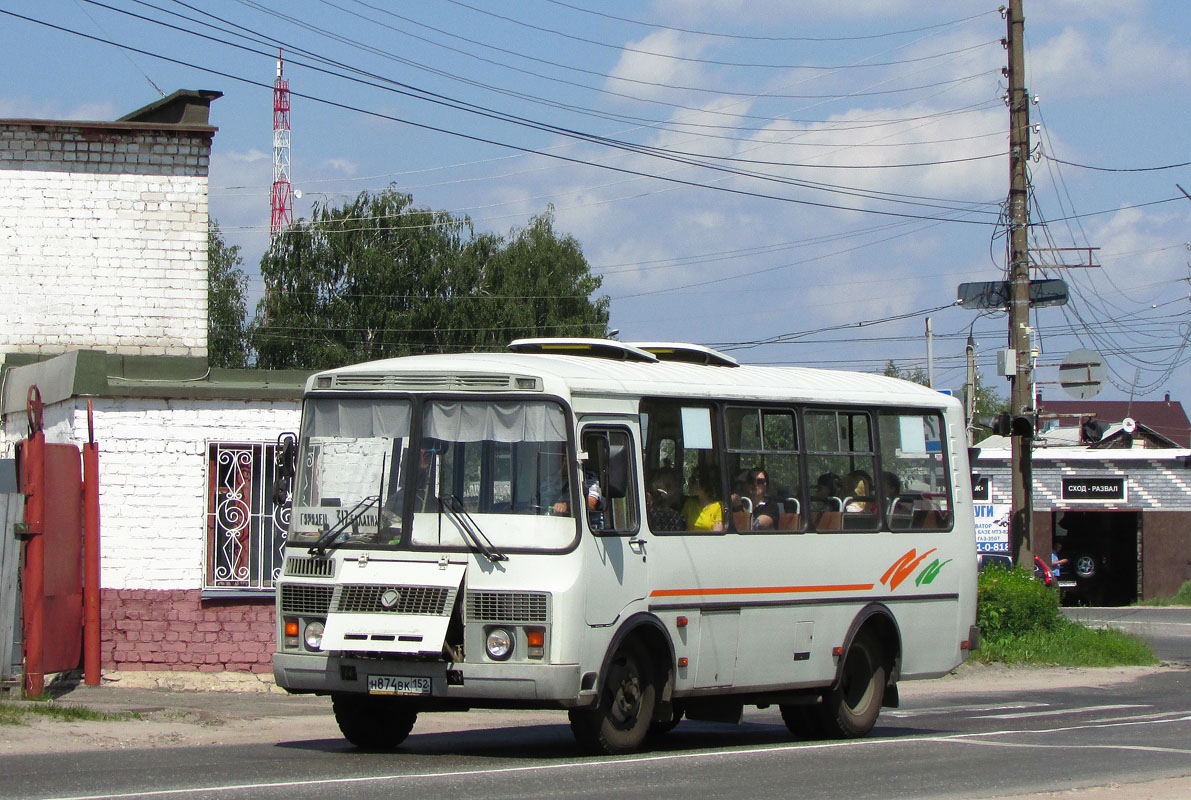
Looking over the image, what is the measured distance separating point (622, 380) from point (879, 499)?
3316 mm

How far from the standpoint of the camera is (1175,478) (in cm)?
4394

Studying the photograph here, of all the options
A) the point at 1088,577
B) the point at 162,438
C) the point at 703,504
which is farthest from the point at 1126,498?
the point at 703,504

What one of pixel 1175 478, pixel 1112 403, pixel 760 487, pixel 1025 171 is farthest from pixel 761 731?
pixel 1112 403

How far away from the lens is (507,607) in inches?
392

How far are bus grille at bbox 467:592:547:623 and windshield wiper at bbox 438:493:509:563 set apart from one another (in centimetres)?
24

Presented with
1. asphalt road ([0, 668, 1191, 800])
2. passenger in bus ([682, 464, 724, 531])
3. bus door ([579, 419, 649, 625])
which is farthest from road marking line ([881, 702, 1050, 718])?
bus door ([579, 419, 649, 625])

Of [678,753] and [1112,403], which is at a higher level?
[1112,403]

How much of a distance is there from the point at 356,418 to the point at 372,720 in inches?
85.8

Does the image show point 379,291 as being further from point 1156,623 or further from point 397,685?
point 397,685

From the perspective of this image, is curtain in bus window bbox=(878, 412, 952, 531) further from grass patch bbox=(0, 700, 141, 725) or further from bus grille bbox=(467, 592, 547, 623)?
grass patch bbox=(0, 700, 141, 725)

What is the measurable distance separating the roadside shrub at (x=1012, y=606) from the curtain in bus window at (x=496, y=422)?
1371cm

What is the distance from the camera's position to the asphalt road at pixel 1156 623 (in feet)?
87.7

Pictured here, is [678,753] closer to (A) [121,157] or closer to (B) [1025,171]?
(A) [121,157]

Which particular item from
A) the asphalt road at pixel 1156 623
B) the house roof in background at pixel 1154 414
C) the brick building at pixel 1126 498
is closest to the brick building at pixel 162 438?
the asphalt road at pixel 1156 623
